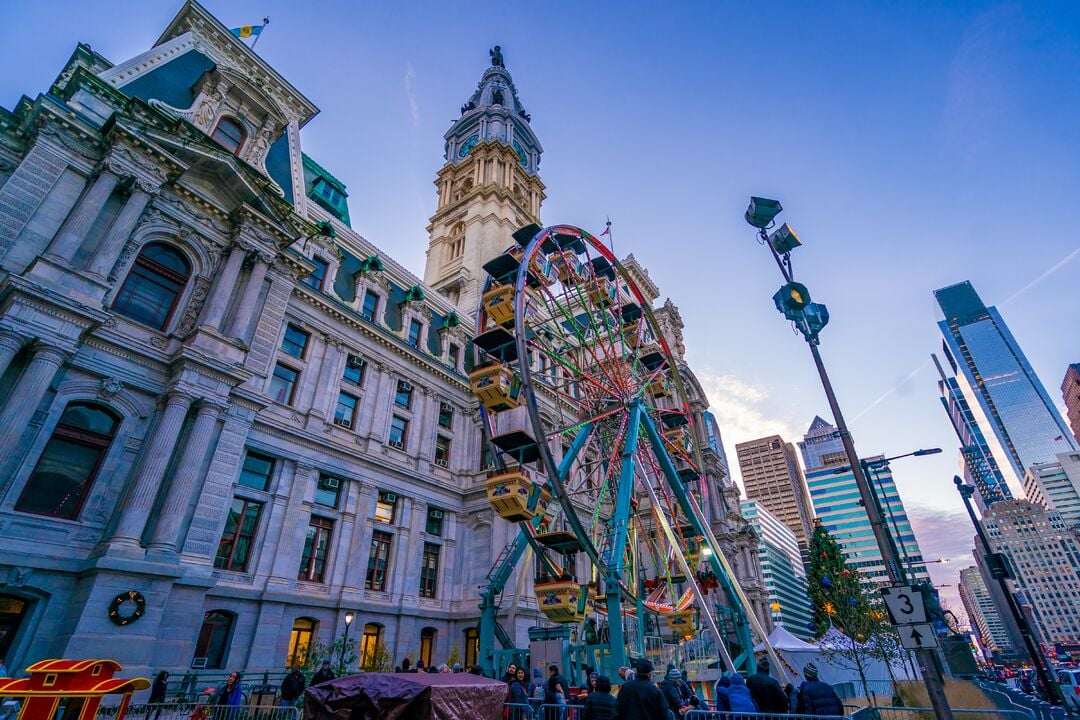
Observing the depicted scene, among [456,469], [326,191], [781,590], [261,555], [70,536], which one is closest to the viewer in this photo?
[70,536]

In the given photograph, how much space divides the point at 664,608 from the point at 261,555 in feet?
59.5

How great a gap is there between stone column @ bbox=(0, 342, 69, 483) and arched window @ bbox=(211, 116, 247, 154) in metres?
12.6

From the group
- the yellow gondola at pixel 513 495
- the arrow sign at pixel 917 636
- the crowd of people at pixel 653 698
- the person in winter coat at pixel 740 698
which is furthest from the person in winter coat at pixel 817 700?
the yellow gondola at pixel 513 495

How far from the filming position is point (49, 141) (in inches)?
742

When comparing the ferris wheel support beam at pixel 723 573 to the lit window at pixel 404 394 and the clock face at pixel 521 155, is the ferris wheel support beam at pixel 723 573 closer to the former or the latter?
the lit window at pixel 404 394

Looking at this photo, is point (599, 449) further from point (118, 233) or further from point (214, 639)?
point (118, 233)

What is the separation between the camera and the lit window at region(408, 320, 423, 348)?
33812 millimetres

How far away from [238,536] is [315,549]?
352 centimetres

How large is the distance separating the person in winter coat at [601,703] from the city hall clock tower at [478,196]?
129 ft

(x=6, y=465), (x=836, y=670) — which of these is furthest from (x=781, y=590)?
(x=6, y=465)

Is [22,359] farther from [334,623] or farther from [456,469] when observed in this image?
[456,469]

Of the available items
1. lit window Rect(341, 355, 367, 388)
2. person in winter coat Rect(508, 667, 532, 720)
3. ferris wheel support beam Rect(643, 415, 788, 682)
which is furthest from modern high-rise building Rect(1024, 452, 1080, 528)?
person in winter coat Rect(508, 667, 532, 720)

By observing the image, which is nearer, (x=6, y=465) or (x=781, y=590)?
(x=6, y=465)

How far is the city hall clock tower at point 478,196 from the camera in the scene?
5319 cm
